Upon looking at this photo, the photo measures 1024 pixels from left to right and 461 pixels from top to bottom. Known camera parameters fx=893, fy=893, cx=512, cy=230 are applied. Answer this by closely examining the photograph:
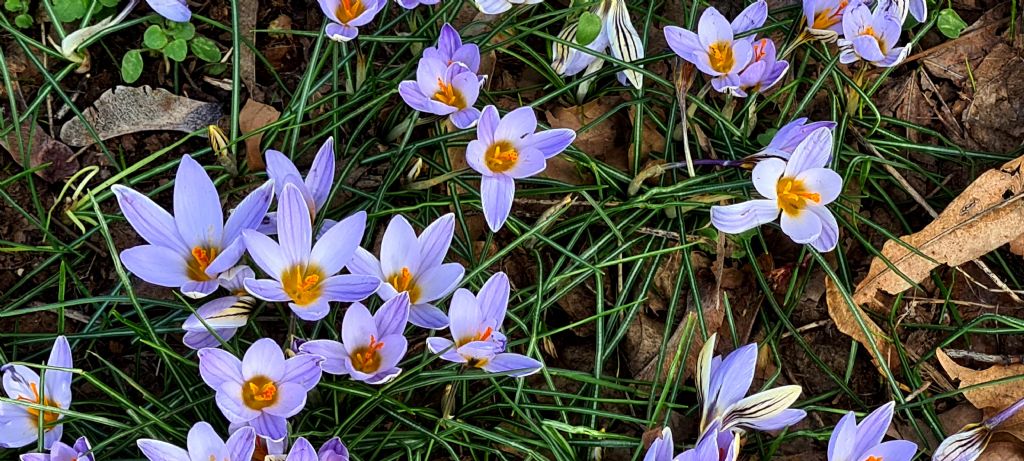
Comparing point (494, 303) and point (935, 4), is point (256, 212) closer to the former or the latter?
point (494, 303)

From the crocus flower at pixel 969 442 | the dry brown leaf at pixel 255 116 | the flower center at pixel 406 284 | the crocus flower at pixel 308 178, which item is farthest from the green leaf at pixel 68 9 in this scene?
the crocus flower at pixel 969 442

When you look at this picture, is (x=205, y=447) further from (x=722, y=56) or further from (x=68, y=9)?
(x=722, y=56)

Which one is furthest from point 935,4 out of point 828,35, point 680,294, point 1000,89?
point 680,294

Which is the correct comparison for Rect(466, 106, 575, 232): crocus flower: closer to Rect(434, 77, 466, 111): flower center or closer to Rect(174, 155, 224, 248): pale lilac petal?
Rect(434, 77, 466, 111): flower center

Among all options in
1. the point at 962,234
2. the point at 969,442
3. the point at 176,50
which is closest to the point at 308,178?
the point at 176,50

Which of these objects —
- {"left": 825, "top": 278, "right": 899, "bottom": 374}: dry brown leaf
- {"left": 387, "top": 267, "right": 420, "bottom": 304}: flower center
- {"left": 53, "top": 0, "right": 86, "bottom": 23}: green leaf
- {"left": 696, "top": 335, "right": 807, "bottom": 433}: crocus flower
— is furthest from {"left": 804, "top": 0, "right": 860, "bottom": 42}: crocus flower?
{"left": 53, "top": 0, "right": 86, "bottom": 23}: green leaf

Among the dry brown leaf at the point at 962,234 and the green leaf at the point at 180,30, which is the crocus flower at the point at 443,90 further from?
the dry brown leaf at the point at 962,234
